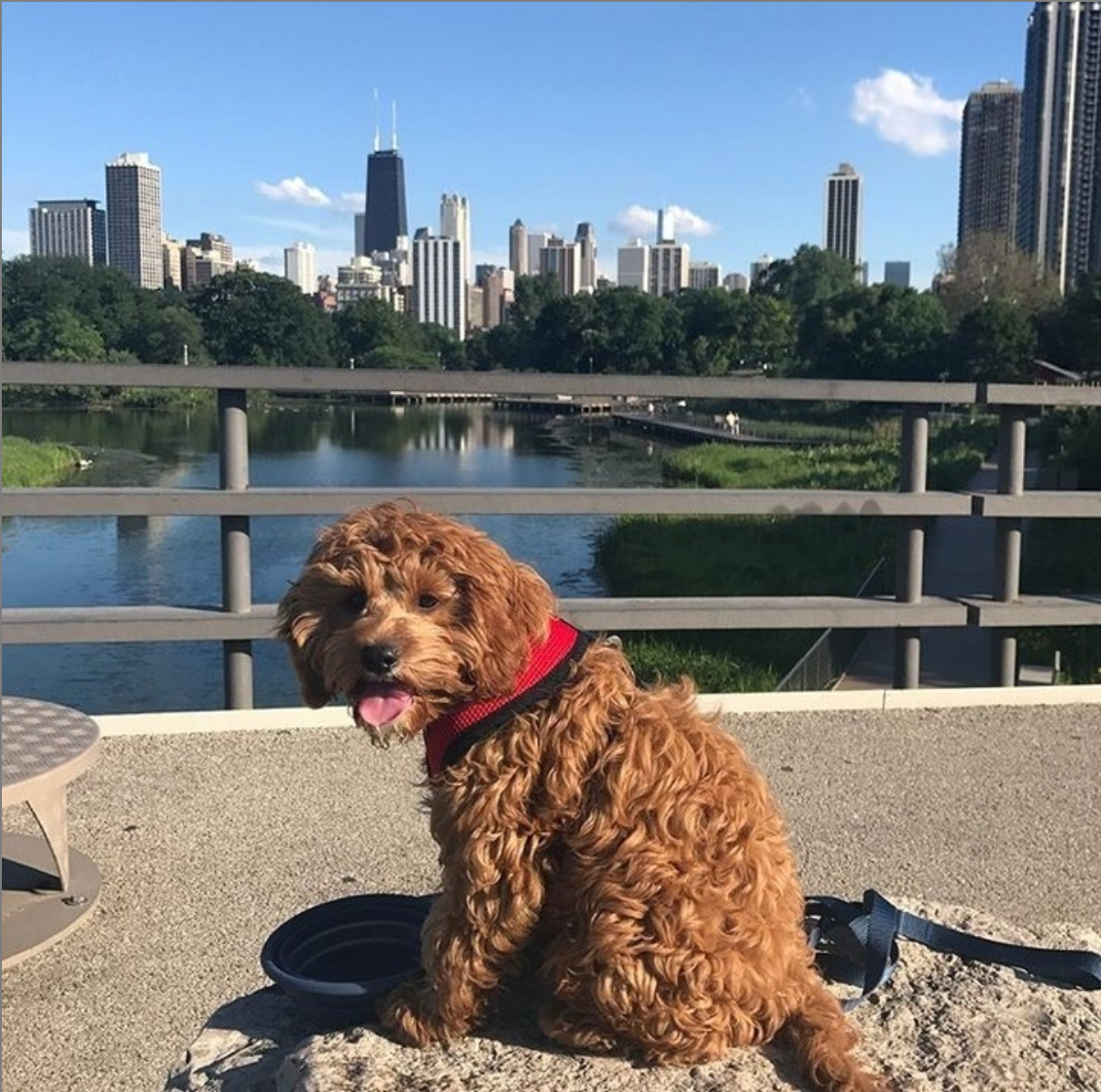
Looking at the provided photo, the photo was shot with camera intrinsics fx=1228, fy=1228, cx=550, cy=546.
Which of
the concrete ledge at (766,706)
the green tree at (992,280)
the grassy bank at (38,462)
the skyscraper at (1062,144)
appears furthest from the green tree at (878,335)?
the concrete ledge at (766,706)

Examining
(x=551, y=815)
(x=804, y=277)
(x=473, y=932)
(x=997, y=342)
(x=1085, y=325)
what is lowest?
(x=473, y=932)

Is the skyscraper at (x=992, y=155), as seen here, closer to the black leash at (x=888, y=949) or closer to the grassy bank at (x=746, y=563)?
the grassy bank at (x=746, y=563)

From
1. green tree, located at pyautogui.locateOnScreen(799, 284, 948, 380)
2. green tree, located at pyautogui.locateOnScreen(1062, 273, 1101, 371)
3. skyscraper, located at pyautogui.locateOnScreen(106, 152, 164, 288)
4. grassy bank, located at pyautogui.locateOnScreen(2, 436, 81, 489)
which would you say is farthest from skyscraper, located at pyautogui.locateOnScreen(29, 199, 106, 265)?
green tree, located at pyautogui.locateOnScreen(1062, 273, 1101, 371)

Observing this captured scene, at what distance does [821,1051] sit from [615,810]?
1.89 ft

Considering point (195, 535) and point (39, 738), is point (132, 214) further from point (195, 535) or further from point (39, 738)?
point (39, 738)

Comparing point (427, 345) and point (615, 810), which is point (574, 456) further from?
point (427, 345)

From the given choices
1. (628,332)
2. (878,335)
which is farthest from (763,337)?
(878,335)

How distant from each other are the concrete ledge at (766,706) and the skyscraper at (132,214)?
73.7 metres

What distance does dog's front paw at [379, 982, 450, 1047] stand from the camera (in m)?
2.28

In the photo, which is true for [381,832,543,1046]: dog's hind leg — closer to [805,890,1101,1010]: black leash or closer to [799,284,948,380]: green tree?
[805,890,1101,1010]: black leash

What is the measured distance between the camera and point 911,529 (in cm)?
647

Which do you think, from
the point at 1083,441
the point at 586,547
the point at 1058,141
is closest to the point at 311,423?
the point at 586,547

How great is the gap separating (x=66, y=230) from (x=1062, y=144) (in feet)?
266

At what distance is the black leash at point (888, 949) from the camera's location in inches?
106
